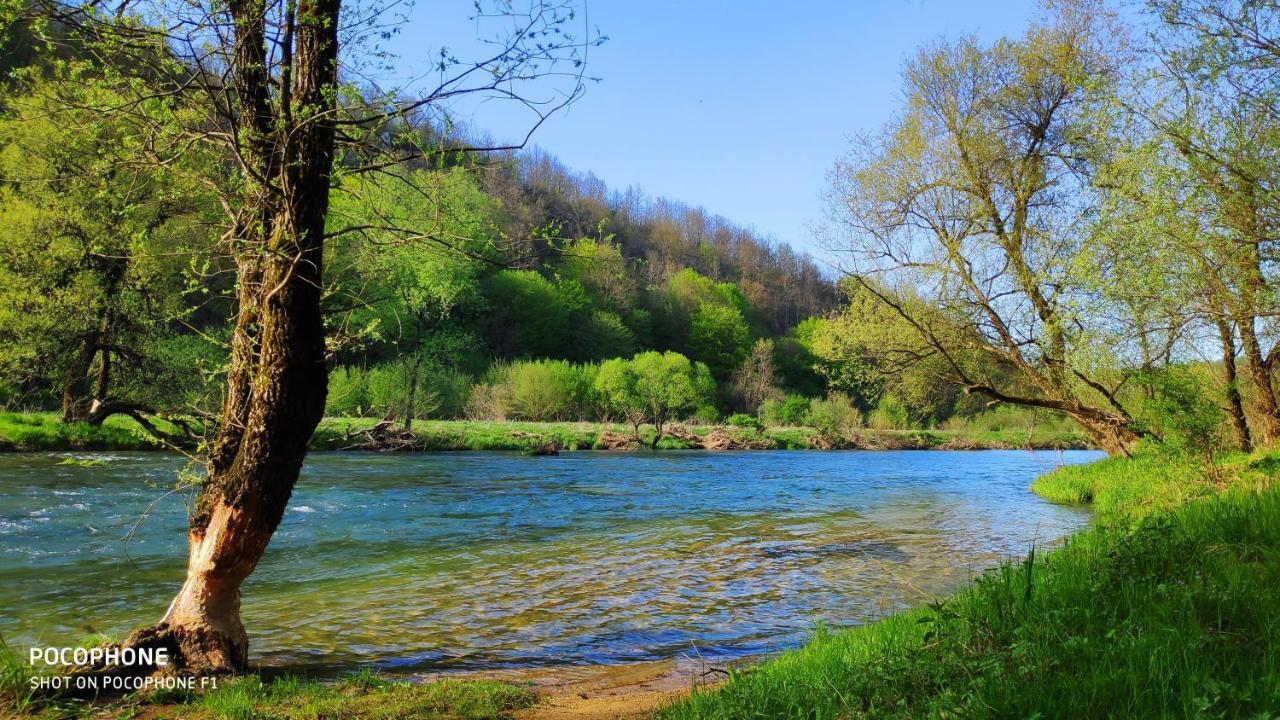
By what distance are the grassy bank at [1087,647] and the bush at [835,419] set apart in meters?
39.8

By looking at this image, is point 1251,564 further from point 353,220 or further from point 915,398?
point 915,398

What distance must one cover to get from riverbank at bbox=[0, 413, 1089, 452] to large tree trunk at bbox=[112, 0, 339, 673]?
344 inches

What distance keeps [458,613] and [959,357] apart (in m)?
14.3

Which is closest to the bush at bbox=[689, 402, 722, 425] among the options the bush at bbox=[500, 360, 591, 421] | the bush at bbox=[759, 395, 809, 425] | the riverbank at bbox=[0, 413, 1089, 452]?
the bush at bbox=[759, 395, 809, 425]

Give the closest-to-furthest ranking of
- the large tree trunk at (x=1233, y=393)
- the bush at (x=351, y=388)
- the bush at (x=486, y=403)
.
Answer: the large tree trunk at (x=1233, y=393)
the bush at (x=351, y=388)
the bush at (x=486, y=403)

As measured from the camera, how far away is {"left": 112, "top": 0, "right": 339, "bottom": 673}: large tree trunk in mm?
5195

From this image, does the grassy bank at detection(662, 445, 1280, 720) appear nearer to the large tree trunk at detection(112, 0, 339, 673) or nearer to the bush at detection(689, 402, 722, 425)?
the large tree trunk at detection(112, 0, 339, 673)

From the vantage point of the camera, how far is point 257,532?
5.44 meters

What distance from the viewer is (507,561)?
34.2 ft

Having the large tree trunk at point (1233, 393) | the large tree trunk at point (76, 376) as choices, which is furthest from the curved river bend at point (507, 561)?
the large tree trunk at point (76, 376)

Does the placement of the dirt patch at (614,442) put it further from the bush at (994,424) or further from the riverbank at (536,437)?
the bush at (994,424)

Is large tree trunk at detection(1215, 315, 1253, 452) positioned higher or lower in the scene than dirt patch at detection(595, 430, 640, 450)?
higher

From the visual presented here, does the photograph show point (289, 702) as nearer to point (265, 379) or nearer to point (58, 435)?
point (265, 379)

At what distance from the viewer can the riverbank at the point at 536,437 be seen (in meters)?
22.7
